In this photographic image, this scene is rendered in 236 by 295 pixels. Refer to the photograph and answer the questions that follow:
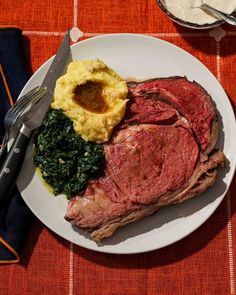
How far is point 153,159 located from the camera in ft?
11.0

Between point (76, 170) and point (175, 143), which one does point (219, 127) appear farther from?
point (76, 170)

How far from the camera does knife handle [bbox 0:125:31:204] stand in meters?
3.33

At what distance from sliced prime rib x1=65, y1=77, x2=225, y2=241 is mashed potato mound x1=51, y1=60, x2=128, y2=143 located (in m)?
0.13

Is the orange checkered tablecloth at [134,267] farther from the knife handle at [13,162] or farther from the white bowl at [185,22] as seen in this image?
the white bowl at [185,22]

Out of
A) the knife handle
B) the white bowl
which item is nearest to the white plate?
the knife handle

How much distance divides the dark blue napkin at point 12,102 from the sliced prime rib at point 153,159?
0.41m

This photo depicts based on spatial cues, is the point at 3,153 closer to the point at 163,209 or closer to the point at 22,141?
the point at 22,141

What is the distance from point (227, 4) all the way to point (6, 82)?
5.50 feet

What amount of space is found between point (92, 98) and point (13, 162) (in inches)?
26.4

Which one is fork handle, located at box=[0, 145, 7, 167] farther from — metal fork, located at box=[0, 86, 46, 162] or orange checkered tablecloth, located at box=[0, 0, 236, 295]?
orange checkered tablecloth, located at box=[0, 0, 236, 295]

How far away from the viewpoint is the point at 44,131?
3.37 meters

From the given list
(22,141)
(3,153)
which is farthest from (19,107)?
(3,153)

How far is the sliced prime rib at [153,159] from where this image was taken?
10.9 feet

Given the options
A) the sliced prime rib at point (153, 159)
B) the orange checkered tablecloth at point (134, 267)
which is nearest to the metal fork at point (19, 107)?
the sliced prime rib at point (153, 159)
